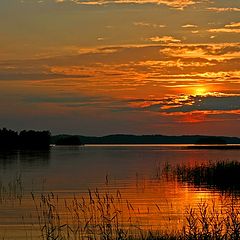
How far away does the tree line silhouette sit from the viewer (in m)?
142

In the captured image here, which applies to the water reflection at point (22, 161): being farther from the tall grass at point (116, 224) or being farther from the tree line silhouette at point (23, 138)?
the tall grass at point (116, 224)

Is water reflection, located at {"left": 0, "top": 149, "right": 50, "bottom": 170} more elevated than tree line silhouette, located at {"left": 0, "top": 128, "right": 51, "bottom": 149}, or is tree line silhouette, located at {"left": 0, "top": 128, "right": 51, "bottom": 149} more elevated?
tree line silhouette, located at {"left": 0, "top": 128, "right": 51, "bottom": 149}

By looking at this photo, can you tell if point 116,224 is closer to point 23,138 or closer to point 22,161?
point 22,161

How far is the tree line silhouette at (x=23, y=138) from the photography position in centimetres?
14191

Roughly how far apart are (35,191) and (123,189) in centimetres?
599

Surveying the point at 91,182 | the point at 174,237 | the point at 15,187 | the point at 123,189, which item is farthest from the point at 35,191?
the point at 174,237

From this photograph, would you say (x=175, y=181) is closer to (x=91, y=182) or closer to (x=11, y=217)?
(x=91, y=182)

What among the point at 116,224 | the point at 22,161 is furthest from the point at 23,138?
the point at 116,224

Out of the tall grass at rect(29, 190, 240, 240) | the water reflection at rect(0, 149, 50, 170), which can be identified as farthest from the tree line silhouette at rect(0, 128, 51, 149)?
the tall grass at rect(29, 190, 240, 240)

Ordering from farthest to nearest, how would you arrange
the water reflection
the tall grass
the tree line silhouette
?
the tree line silhouette → the water reflection → the tall grass

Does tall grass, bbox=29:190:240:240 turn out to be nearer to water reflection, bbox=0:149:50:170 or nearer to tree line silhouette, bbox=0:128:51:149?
water reflection, bbox=0:149:50:170

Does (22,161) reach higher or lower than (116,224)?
higher

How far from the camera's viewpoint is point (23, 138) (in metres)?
148

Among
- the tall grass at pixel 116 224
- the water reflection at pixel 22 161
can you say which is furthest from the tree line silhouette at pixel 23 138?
the tall grass at pixel 116 224
